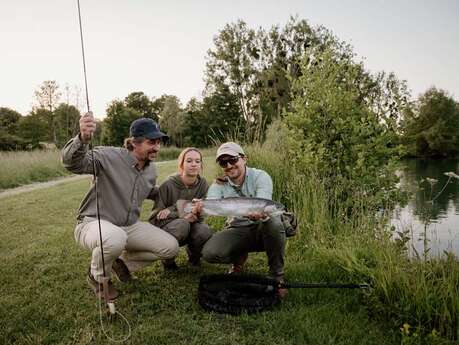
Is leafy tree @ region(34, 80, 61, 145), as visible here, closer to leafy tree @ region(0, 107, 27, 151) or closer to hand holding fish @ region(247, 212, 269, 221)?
leafy tree @ region(0, 107, 27, 151)

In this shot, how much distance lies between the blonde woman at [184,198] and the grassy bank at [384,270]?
1.57 meters

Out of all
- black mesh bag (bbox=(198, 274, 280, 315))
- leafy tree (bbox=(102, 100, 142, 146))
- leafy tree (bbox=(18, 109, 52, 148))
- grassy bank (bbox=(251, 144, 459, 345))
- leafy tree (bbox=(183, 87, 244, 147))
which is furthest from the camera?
leafy tree (bbox=(102, 100, 142, 146))

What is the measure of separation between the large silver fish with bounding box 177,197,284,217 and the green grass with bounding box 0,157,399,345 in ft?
3.29

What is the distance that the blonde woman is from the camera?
4484 mm

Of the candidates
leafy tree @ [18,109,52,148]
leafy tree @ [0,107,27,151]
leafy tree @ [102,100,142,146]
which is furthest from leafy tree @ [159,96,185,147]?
leafy tree @ [0,107,27,151]

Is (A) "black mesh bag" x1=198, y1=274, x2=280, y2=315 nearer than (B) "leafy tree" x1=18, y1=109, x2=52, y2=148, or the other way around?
(A) "black mesh bag" x1=198, y1=274, x2=280, y2=315

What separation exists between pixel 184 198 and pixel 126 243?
37.3 inches

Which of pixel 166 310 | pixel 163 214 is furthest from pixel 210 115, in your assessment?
pixel 166 310

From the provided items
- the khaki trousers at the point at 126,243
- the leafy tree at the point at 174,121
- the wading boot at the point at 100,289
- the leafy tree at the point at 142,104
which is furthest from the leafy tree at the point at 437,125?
the leafy tree at the point at 142,104

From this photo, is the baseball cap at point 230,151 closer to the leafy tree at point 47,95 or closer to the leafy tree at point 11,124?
the leafy tree at point 47,95

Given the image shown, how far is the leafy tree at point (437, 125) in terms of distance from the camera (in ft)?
131

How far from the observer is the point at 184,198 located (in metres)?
4.58

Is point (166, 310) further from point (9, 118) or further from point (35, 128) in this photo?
point (9, 118)

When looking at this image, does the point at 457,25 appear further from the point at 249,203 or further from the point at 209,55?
the point at 209,55
